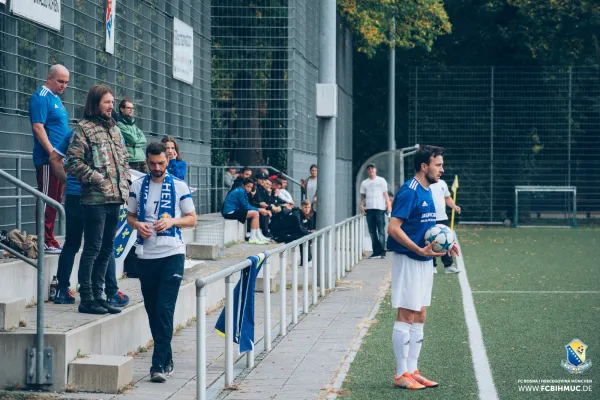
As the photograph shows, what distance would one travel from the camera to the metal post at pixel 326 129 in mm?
15984

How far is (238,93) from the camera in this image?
23.8m

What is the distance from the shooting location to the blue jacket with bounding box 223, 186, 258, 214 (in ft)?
64.4

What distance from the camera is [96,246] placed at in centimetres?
894

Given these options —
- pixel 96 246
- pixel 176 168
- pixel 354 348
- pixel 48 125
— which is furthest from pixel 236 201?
pixel 96 246

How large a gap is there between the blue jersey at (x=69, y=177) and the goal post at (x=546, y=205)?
96.2ft

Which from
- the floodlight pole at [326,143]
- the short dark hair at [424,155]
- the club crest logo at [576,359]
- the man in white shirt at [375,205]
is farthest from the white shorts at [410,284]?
the man in white shirt at [375,205]

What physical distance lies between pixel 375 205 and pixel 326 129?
214 inches

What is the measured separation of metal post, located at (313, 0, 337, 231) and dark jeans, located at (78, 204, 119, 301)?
7.33 metres

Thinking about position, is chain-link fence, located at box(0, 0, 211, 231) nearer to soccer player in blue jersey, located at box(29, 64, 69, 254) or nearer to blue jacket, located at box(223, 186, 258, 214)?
blue jacket, located at box(223, 186, 258, 214)

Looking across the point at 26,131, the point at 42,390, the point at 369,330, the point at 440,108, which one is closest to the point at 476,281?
the point at 369,330

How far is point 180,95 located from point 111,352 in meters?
11.5

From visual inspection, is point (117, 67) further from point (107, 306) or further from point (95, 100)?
point (107, 306)

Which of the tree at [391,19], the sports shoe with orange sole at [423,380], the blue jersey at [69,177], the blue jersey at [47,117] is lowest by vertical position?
the sports shoe with orange sole at [423,380]

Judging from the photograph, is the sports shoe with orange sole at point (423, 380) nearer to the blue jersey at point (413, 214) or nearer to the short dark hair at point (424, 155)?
the blue jersey at point (413, 214)
